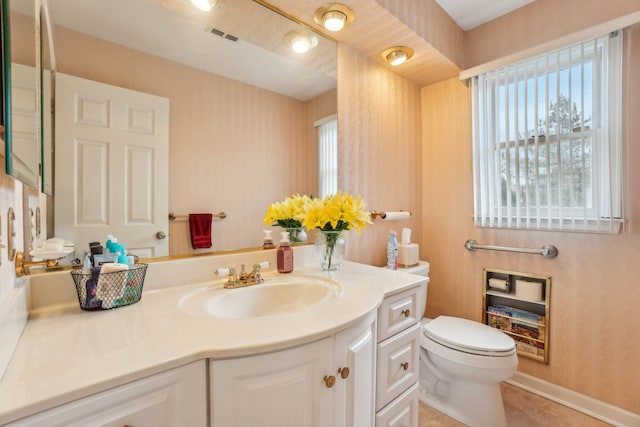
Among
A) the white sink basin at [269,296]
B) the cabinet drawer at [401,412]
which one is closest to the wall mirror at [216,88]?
the white sink basin at [269,296]

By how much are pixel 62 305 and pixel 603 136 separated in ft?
7.70

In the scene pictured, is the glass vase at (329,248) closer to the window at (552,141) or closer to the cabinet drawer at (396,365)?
the cabinet drawer at (396,365)

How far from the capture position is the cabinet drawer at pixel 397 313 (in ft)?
3.40

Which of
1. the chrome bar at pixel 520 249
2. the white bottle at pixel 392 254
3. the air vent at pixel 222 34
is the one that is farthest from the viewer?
the white bottle at pixel 392 254

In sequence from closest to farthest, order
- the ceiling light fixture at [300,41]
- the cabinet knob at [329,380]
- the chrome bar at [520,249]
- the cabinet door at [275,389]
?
the cabinet door at [275,389] → the cabinet knob at [329,380] → the ceiling light fixture at [300,41] → the chrome bar at [520,249]

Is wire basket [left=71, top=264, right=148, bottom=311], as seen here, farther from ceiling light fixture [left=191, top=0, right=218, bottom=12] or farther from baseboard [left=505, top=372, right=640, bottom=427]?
baseboard [left=505, top=372, right=640, bottom=427]

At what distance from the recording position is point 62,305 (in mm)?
846

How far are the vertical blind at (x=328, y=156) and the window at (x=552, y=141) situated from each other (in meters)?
0.97

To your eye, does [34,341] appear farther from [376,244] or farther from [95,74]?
[376,244]

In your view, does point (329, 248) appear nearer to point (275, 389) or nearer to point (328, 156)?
point (328, 156)

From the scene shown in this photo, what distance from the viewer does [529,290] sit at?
169 cm

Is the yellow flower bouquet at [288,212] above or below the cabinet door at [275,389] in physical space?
above

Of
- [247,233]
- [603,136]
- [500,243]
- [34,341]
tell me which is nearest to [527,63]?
[603,136]

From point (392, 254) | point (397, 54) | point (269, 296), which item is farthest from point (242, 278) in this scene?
point (397, 54)
